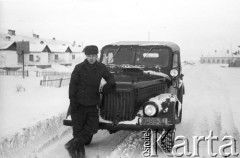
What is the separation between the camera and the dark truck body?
515 cm

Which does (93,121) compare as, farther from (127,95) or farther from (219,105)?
(219,105)

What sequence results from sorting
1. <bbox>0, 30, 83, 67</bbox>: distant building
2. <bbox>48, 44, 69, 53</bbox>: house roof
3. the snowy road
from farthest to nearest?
1. <bbox>48, 44, 69, 53</bbox>: house roof
2. <bbox>0, 30, 83, 67</bbox>: distant building
3. the snowy road

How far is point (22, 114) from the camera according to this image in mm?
8258

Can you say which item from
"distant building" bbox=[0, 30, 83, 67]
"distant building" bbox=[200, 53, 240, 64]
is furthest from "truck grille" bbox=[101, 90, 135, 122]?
"distant building" bbox=[200, 53, 240, 64]

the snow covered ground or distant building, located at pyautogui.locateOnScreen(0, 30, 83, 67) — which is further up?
distant building, located at pyautogui.locateOnScreen(0, 30, 83, 67)

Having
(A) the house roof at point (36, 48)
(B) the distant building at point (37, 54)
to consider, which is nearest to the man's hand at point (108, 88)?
(B) the distant building at point (37, 54)

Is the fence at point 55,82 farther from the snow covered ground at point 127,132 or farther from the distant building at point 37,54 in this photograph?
the distant building at point 37,54

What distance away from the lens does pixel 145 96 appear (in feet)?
17.9

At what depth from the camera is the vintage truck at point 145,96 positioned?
5.15 meters

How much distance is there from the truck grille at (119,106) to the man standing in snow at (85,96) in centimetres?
17

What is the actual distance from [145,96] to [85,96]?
113cm

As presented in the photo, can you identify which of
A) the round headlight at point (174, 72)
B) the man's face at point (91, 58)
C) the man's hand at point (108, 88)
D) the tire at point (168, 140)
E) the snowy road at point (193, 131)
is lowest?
the snowy road at point (193, 131)

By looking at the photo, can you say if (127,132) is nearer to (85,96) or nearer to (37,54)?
(85,96)

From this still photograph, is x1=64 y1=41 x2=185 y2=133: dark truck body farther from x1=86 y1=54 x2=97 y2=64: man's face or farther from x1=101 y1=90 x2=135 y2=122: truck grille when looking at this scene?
x1=86 y1=54 x2=97 y2=64: man's face
